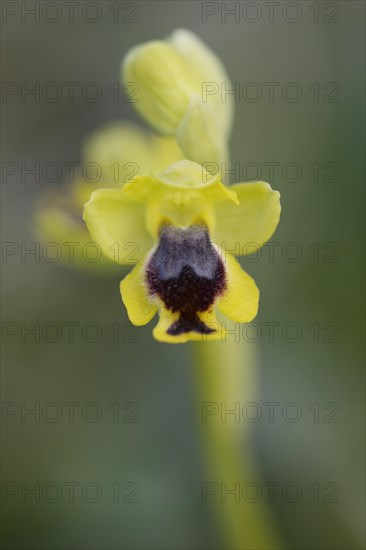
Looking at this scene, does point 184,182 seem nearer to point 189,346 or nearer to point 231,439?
point 189,346

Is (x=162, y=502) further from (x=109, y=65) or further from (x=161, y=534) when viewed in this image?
(x=109, y=65)

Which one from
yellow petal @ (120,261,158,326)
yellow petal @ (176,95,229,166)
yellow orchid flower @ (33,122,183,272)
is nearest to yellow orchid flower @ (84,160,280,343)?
yellow petal @ (120,261,158,326)

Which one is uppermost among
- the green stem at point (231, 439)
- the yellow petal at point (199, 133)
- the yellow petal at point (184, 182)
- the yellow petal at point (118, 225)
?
the yellow petal at point (199, 133)

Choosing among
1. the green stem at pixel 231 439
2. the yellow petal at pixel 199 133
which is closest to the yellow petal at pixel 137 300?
the yellow petal at pixel 199 133

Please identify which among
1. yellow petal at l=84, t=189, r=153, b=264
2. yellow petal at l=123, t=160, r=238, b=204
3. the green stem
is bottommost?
the green stem

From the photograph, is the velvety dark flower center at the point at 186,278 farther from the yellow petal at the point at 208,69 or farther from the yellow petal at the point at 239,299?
the yellow petal at the point at 208,69

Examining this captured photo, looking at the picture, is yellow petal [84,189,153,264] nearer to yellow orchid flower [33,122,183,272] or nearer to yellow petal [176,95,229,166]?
yellow petal [176,95,229,166]
